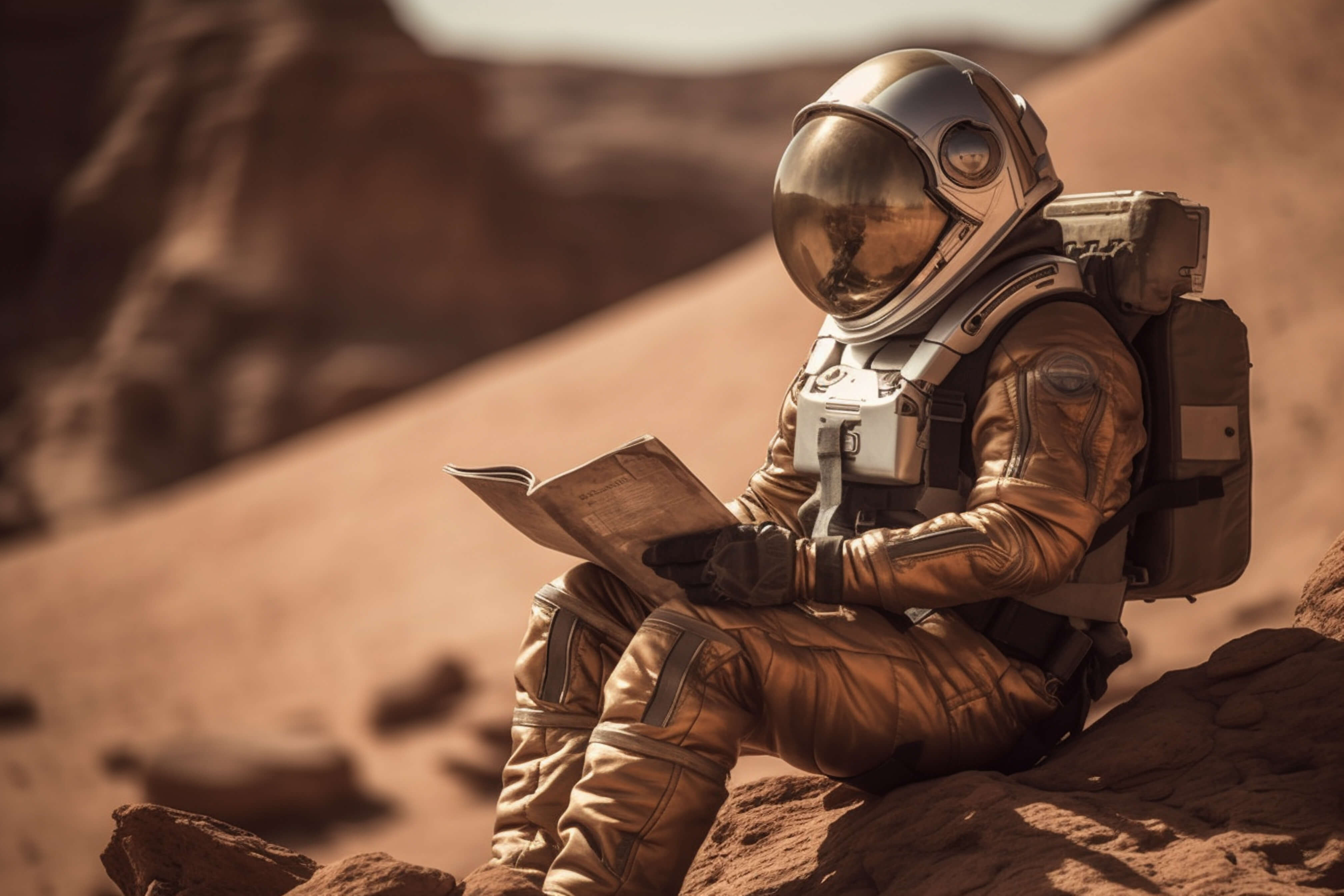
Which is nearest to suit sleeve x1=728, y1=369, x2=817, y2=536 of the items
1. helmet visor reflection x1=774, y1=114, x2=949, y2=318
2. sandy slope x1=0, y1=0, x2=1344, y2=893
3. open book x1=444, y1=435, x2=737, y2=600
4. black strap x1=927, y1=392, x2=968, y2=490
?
helmet visor reflection x1=774, y1=114, x2=949, y2=318

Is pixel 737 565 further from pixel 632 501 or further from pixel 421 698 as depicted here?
pixel 421 698

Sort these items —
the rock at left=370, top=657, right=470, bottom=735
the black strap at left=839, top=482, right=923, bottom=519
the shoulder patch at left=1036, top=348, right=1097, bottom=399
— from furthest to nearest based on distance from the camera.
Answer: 1. the rock at left=370, top=657, right=470, bottom=735
2. the black strap at left=839, top=482, right=923, bottom=519
3. the shoulder patch at left=1036, top=348, right=1097, bottom=399

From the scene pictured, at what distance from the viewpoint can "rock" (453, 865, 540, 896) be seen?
267cm

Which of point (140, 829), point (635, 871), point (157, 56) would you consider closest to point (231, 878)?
point (140, 829)

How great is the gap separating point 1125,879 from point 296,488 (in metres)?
12.8

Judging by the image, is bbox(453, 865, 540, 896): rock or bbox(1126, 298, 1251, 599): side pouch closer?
bbox(453, 865, 540, 896): rock

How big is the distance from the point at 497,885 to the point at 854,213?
161 centimetres

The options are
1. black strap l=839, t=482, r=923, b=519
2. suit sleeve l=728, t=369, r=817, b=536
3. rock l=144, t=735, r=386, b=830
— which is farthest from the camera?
rock l=144, t=735, r=386, b=830

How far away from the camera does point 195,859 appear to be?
330 centimetres

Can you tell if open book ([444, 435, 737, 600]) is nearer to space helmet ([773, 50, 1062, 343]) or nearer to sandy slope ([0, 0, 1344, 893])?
space helmet ([773, 50, 1062, 343])

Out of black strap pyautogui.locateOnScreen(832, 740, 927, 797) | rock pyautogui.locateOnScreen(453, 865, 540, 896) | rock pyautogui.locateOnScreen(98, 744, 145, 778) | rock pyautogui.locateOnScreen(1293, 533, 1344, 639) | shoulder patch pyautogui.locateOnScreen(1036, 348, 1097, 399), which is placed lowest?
rock pyautogui.locateOnScreen(98, 744, 145, 778)

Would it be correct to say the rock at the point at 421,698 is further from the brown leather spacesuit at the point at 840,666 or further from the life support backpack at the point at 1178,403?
the life support backpack at the point at 1178,403

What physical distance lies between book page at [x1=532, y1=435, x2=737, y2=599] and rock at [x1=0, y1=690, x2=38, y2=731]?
28.8 feet

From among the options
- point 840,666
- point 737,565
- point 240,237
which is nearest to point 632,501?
point 737,565
